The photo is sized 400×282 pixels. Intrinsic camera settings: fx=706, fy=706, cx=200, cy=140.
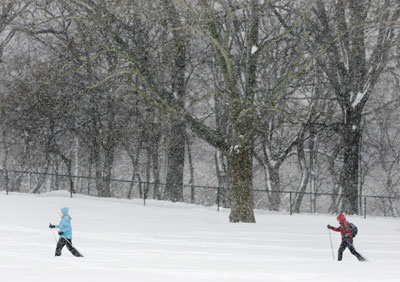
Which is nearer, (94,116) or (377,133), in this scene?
(94,116)

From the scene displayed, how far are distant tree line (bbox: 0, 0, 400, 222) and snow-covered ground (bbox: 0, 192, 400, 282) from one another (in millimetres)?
2352

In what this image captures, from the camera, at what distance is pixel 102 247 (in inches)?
594

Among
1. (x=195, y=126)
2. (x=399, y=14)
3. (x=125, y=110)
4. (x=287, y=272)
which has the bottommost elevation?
(x=287, y=272)

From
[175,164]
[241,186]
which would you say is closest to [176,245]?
[241,186]

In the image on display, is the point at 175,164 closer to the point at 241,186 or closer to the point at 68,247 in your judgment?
the point at 241,186

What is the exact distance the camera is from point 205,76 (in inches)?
1503

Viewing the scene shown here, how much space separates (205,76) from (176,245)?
23.2m

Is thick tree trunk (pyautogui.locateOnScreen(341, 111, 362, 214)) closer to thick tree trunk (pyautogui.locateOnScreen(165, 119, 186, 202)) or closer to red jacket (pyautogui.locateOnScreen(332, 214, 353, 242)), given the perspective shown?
thick tree trunk (pyautogui.locateOnScreen(165, 119, 186, 202))

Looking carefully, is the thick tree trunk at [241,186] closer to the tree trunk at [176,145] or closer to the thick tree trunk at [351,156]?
the tree trunk at [176,145]

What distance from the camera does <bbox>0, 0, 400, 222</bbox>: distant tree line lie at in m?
21.8

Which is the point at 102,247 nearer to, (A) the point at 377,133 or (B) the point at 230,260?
(B) the point at 230,260

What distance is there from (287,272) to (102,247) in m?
5.19

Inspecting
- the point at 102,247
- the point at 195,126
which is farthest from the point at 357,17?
the point at 102,247

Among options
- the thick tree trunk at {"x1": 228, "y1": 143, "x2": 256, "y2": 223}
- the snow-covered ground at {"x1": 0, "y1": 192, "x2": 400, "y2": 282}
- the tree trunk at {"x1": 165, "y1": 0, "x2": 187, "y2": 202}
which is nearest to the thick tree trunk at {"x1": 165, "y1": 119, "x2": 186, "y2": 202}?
the tree trunk at {"x1": 165, "y1": 0, "x2": 187, "y2": 202}
